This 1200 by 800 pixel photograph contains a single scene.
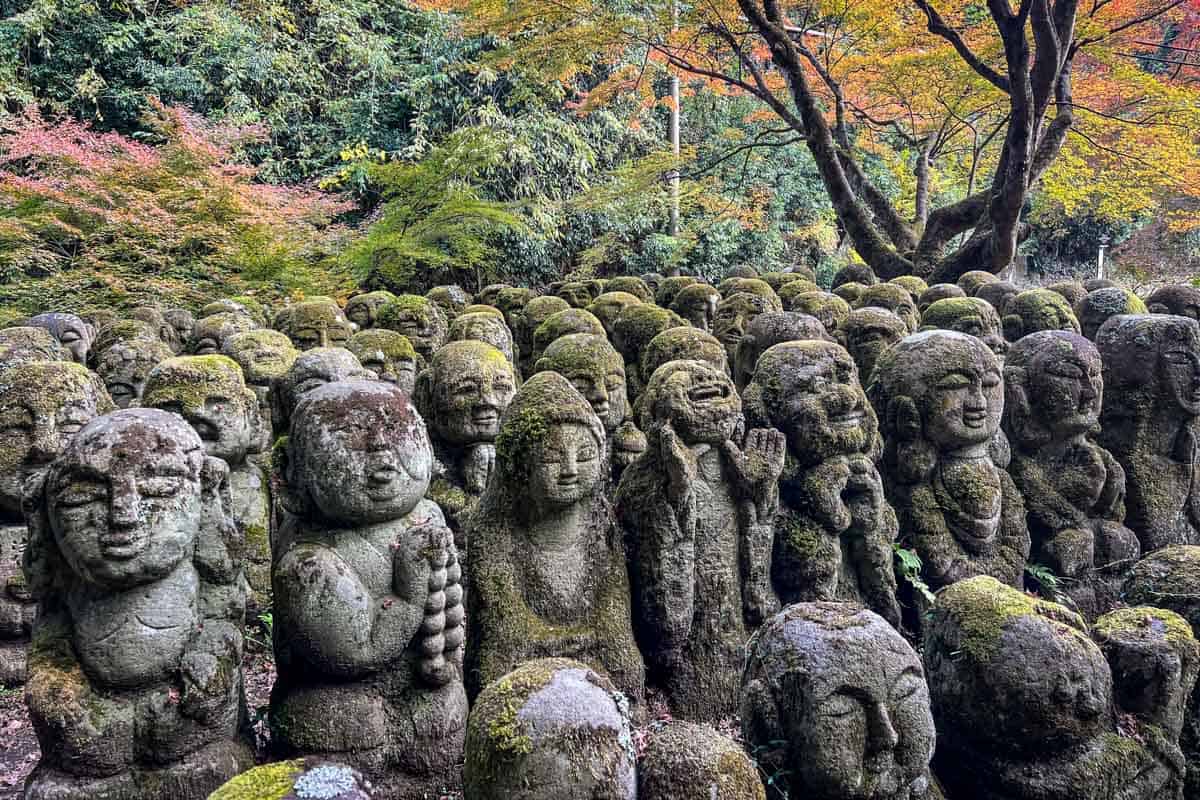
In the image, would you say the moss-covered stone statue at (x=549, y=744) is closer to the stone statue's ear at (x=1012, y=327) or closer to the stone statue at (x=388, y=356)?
the stone statue at (x=388, y=356)

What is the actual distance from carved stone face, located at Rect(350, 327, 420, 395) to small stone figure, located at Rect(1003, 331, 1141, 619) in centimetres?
573

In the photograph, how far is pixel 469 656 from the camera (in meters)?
4.60

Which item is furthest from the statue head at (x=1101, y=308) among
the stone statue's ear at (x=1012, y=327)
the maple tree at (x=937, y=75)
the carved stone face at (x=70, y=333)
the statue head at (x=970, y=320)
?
the carved stone face at (x=70, y=333)

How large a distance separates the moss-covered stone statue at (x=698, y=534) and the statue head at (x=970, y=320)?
4324 mm

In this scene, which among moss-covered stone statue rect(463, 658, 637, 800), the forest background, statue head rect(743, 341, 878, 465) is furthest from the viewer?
the forest background

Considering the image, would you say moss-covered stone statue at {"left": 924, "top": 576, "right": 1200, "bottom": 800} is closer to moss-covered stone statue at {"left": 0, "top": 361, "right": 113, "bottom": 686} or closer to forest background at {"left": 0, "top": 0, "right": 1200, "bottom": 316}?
moss-covered stone statue at {"left": 0, "top": 361, "right": 113, "bottom": 686}

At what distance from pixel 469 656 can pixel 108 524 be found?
1986 mm

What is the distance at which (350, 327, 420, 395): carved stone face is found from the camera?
8.43 metres

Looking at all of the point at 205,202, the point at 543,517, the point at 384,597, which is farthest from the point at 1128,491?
the point at 205,202

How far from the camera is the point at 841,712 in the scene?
10.9 ft

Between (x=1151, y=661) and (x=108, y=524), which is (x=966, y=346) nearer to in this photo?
(x=1151, y=661)

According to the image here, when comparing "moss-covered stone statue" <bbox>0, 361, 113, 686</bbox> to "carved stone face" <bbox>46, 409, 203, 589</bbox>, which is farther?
"moss-covered stone statue" <bbox>0, 361, 113, 686</bbox>

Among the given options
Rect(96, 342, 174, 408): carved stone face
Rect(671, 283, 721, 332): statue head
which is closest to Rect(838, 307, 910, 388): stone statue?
Rect(671, 283, 721, 332): statue head

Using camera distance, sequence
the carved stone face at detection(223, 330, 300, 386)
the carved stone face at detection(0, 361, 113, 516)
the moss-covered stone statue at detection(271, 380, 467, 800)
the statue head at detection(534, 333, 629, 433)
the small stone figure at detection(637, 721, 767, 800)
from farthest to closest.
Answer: the carved stone face at detection(223, 330, 300, 386) → the statue head at detection(534, 333, 629, 433) → the carved stone face at detection(0, 361, 113, 516) → the moss-covered stone statue at detection(271, 380, 467, 800) → the small stone figure at detection(637, 721, 767, 800)
